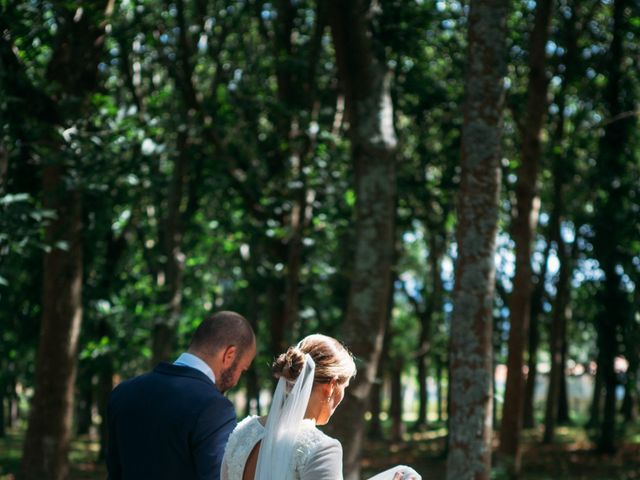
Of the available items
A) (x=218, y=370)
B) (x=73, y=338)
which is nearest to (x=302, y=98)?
(x=73, y=338)

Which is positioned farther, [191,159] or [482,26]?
[191,159]

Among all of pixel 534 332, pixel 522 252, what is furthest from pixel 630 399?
pixel 522 252

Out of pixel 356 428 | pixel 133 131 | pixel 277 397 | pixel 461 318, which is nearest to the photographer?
pixel 277 397

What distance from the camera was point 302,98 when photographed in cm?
1616

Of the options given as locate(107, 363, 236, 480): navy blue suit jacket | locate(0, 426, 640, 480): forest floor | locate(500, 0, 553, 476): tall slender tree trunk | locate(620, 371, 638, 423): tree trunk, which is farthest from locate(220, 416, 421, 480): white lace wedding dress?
locate(620, 371, 638, 423): tree trunk

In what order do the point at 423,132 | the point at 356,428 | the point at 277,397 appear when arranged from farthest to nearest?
the point at 423,132, the point at 356,428, the point at 277,397

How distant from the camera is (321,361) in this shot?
3.31m

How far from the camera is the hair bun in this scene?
330 centimetres

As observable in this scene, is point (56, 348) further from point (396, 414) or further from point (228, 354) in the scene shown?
point (396, 414)

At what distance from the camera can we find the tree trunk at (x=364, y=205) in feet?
28.9

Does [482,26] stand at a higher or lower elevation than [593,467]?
higher

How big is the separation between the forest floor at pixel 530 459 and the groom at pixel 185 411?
10.1 m

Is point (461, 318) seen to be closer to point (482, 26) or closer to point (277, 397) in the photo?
point (482, 26)

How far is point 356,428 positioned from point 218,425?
16.8ft
